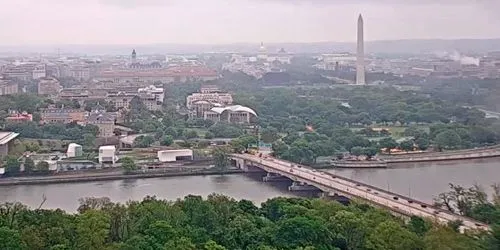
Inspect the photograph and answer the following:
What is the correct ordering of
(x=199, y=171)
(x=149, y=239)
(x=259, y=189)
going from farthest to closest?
(x=199, y=171)
(x=259, y=189)
(x=149, y=239)

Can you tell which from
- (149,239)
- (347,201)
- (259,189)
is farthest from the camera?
(259,189)

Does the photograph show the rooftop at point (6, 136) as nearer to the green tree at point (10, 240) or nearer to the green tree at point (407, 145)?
the green tree at point (407, 145)

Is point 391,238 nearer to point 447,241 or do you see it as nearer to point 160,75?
point 447,241

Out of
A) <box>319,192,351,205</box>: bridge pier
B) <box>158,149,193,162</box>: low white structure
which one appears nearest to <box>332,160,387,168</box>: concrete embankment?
<box>158,149,193,162</box>: low white structure

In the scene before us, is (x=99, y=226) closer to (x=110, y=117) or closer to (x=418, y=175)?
(x=418, y=175)

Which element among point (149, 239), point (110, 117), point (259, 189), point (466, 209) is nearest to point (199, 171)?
point (259, 189)

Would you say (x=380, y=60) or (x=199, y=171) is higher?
(x=380, y=60)
